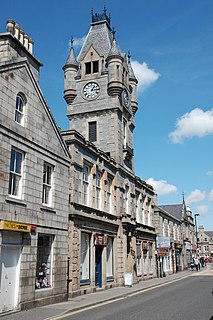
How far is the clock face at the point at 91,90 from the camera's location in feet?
96.2

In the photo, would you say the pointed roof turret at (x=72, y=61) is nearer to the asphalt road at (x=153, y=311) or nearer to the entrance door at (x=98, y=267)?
the entrance door at (x=98, y=267)

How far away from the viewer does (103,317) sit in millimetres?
12531

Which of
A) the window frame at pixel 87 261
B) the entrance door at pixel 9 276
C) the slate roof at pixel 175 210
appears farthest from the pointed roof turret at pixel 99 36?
the slate roof at pixel 175 210

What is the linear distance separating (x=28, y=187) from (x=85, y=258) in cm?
802

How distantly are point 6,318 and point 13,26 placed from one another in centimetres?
1277

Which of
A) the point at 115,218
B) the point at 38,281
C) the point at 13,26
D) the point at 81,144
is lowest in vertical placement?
the point at 38,281

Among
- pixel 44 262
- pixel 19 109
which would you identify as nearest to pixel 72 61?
pixel 19 109

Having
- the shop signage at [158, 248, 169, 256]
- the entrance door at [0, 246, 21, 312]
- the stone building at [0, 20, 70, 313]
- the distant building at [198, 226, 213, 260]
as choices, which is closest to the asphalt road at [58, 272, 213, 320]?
the entrance door at [0, 246, 21, 312]

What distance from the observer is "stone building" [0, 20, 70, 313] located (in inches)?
536

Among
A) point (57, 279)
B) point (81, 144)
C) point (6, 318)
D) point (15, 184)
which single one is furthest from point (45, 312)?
point (81, 144)

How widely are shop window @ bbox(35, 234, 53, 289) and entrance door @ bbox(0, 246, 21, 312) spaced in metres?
1.75

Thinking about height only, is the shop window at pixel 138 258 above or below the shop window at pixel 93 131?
below

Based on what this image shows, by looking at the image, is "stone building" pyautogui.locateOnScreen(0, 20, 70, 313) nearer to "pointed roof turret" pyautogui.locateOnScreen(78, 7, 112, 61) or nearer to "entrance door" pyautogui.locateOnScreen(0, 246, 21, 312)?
"entrance door" pyautogui.locateOnScreen(0, 246, 21, 312)

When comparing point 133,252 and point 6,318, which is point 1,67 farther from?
point 133,252
